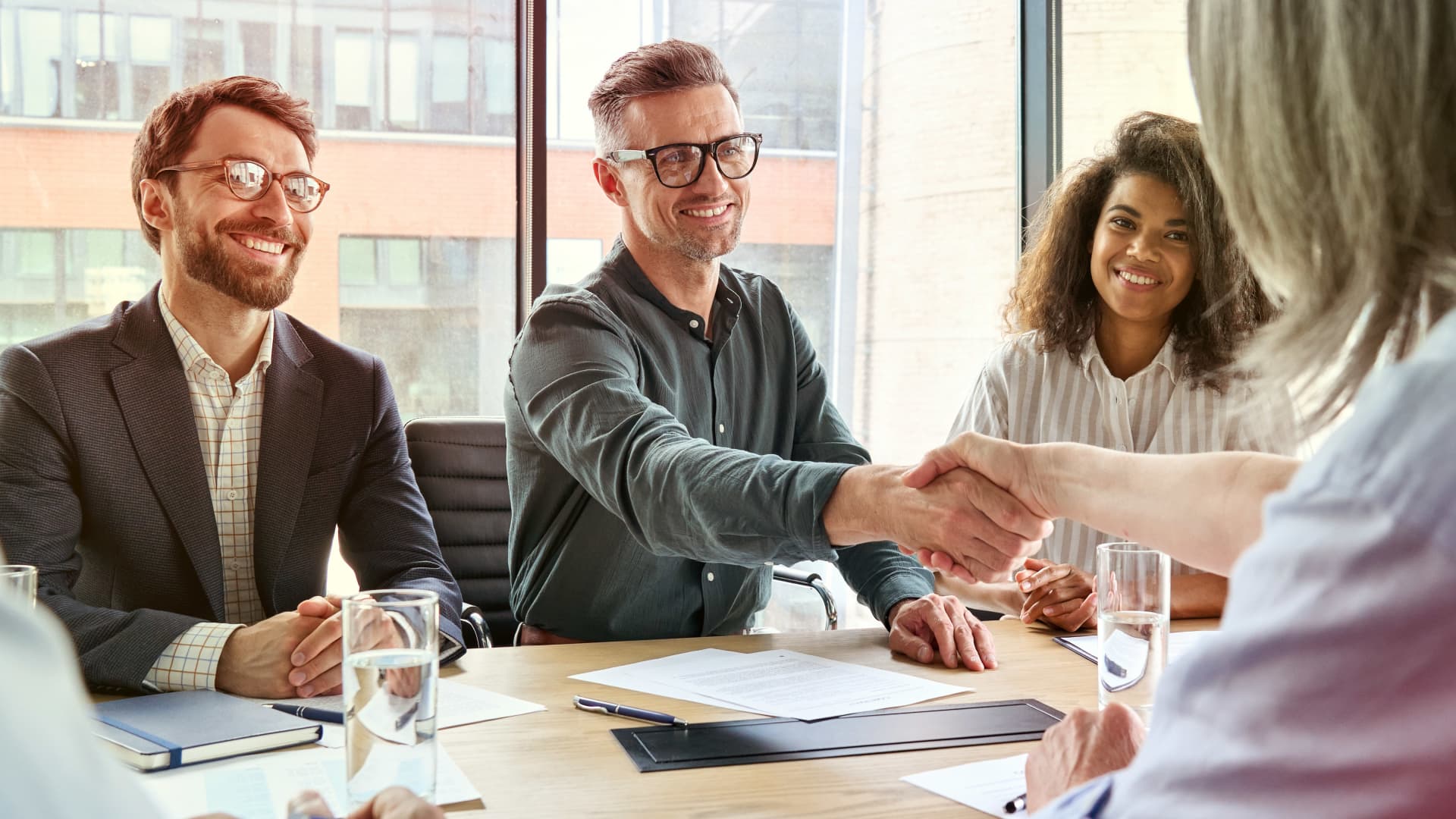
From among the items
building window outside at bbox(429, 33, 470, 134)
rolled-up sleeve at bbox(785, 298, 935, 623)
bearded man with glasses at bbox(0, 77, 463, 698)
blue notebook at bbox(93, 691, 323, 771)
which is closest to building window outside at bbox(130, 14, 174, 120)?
building window outside at bbox(429, 33, 470, 134)

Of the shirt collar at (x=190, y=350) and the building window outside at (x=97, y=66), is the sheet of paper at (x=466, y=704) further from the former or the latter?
the building window outside at (x=97, y=66)

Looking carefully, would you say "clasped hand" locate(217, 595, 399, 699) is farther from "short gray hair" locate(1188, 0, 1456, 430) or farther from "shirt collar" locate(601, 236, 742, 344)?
"short gray hair" locate(1188, 0, 1456, 430)

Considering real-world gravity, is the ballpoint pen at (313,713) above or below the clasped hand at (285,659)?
below

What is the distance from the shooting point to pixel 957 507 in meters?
1.73

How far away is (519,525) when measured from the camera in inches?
89.8

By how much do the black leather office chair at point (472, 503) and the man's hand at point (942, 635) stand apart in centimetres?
77

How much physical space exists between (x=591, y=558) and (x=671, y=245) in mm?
674

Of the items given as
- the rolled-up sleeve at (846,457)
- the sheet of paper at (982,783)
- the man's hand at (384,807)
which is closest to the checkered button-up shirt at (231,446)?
the rolled-up sleeve at (846,457)

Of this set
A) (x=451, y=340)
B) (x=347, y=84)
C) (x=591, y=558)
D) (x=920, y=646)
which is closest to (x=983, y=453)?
(x=920, y=646)

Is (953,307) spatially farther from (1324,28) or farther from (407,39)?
(1324,28)

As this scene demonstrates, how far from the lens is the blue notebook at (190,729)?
4.08ft

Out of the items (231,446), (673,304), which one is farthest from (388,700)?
(673,304)

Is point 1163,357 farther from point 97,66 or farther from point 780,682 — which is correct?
point 97,66

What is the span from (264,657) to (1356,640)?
136cm
